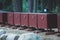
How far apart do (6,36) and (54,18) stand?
3561mm

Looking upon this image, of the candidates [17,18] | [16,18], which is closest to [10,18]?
[16,18]

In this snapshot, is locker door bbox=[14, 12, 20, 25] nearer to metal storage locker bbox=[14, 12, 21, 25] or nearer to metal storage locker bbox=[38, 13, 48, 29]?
metal storage locker bbox=[14, 12, 21, 25]

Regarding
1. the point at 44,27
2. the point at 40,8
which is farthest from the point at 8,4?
the point at 44,27

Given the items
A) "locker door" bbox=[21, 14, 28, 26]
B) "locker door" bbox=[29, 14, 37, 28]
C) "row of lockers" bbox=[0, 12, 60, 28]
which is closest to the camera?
"row of lockers" bbox=[0, 12, 60, 28]

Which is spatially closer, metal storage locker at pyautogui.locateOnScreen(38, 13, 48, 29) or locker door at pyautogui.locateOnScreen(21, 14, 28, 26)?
metal storage locker at pyautogui.locateOnScreen(38, 13, 48, 29)

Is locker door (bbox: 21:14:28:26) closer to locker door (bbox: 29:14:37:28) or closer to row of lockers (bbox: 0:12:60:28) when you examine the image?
row of lockers (bbox: 0:12:60:28)

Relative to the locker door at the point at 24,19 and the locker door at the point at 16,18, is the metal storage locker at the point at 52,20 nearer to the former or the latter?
the locker door at the point at 24,19

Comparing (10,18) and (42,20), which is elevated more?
(42,20)

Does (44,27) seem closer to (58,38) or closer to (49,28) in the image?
(49,28)

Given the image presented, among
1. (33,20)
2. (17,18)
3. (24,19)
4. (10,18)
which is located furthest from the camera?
(10,18)

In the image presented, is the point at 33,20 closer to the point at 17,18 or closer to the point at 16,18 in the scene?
the point at 17,18

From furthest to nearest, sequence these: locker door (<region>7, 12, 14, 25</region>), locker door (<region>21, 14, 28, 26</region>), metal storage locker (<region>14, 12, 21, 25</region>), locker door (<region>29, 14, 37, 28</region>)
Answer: locker door (<region>7, 12, 14, 25</region>), metal storage locker (<region>14, 12, 21, 25</region>), locker door (<region>21, 14, 28, 26</region>), locker door (<region>29, 14, 37, 28</region>)

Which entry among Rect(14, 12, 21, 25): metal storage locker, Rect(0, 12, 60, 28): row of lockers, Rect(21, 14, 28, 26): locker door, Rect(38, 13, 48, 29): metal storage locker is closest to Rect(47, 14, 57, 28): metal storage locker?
Rect(0, 12, 60, 28): row of lockers

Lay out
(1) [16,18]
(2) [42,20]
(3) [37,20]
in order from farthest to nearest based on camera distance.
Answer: (1) [16,18]
(3) [37,20]
(2) [42,20]
